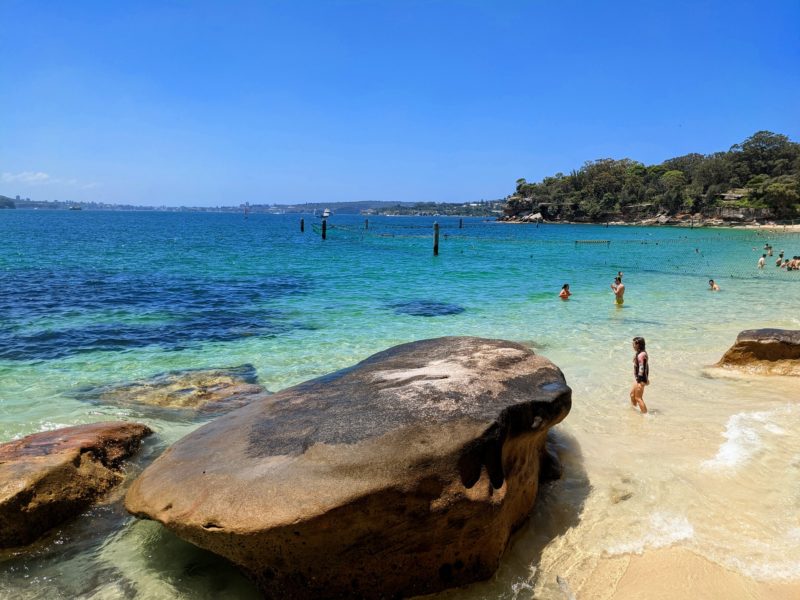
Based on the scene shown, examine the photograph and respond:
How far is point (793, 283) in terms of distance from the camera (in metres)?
25.8

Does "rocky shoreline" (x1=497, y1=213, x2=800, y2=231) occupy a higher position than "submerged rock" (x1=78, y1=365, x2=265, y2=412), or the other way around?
"rocky shoreline" (x1=497, y1=213, x2=800, y2=231)

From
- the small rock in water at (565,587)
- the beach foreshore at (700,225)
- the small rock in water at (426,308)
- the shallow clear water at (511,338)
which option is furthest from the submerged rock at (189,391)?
the beach foreshore at (700,225)

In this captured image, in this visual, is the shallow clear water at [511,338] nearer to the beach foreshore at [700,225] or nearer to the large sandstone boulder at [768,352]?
the large sandstone boulder at [768,352]

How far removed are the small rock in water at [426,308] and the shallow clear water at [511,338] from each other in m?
0.15

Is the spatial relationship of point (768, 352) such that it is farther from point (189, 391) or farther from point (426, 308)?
point (189, 391)

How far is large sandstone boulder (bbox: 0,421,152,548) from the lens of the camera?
4449 millimetres

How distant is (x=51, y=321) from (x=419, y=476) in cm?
1452

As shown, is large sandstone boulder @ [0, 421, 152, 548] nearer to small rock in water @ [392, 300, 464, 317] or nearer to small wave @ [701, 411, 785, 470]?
small wave @ [701, 411, 785, 470]

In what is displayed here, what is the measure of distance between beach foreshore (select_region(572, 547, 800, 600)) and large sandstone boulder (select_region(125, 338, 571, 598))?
839mm

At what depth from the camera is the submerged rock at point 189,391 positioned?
8359 mm

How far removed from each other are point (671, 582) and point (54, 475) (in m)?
5.43

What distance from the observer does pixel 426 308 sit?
1822cm

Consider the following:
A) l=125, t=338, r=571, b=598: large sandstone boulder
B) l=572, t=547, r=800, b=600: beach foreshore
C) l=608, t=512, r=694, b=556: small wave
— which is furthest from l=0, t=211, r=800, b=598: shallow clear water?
l=125, t=338, r=571, b=598: large sandstone boulder

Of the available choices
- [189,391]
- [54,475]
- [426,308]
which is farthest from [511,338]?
[54,475]
